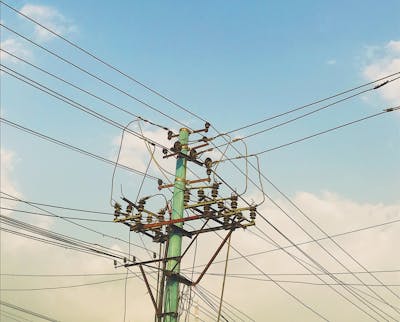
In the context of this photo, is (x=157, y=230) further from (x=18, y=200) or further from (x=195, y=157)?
(x=18, y=200)

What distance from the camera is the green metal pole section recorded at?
16656 millimetres

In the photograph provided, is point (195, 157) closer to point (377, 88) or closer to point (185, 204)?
point (185, 204)

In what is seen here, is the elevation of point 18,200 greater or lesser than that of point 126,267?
greater

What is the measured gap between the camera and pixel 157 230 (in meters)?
18.6

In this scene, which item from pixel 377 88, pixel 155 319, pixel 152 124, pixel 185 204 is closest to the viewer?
pixel 377 88

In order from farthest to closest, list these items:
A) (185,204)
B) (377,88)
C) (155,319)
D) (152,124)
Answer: (152,124)
(185,204)
(155,319)
(377,88)

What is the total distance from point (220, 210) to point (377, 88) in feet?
21.4

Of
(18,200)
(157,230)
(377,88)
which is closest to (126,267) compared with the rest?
(157,230)

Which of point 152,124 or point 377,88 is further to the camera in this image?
point 152,124

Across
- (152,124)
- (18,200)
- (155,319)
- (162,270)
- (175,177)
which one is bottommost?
(155,319)

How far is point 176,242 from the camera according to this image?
58.0 ft

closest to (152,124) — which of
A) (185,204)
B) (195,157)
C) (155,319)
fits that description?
(195,157)

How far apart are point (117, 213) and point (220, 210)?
3866mm

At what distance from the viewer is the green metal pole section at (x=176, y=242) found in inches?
656
